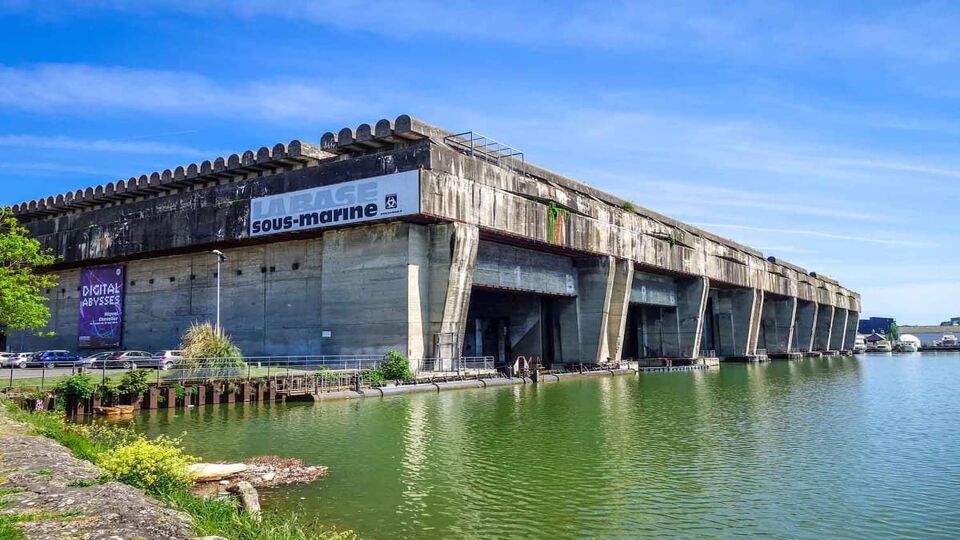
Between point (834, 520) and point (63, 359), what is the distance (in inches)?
2120

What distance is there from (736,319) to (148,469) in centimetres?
8737

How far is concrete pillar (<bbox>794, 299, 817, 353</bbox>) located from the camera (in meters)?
117

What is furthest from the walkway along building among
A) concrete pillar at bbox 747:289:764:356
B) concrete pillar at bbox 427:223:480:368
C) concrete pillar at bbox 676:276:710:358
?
concrete pillar at bbox 747:289:764:356

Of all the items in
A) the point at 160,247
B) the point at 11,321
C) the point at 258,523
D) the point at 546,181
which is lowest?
the point at 258,523

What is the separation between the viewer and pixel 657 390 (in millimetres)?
43156

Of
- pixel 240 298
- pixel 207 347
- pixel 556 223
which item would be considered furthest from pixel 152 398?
pixel 556 223

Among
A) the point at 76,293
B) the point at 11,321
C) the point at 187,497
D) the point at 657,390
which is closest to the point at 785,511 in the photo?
the point at 187,497

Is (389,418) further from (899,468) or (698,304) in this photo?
(698,304)

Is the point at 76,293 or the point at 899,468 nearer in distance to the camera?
the point at 899,468

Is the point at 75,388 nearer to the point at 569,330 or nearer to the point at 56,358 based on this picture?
the point at 56,358

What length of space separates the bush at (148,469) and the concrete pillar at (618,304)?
168 ft

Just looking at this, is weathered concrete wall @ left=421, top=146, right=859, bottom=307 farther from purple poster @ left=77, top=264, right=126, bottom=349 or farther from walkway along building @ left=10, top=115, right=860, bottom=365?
purple poster @ left=77, top=264, right=126, bottom=349

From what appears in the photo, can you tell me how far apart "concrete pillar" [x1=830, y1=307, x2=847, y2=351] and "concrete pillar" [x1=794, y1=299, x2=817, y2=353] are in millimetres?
18366

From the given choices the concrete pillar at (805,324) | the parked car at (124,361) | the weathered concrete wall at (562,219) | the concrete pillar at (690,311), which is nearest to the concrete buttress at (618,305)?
the weathered concrete wall at (562,219)
